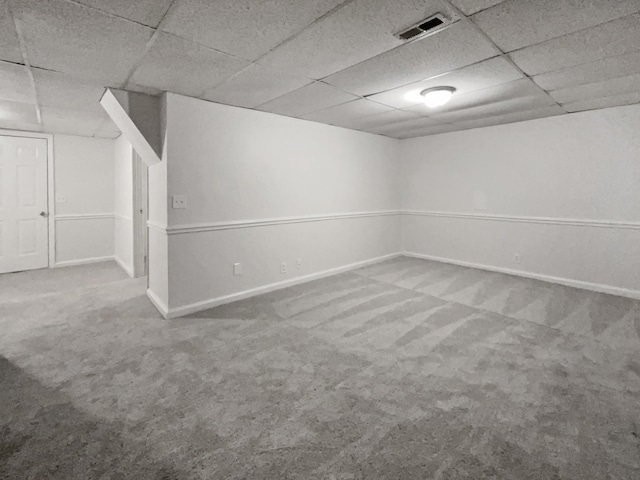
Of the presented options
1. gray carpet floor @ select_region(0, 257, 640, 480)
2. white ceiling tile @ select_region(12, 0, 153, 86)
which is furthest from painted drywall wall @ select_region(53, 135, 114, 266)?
white ceiling tile @ select_region(12, 0, 153, 86)

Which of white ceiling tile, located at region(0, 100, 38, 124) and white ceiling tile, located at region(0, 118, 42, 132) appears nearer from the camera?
white ceiling tile, located at region(0, 100, 38, 124)

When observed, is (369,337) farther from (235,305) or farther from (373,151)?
(373,151)

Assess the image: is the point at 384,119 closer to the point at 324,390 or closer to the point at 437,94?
the point at 437,94

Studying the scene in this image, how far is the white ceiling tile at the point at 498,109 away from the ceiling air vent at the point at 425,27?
2090mm

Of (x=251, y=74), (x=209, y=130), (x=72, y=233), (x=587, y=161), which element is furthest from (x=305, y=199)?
(x=72, y=233)

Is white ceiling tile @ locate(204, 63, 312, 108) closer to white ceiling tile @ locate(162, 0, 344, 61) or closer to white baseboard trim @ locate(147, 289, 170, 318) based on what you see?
white ceiling tile @ locate(162, 0, 344, 61)

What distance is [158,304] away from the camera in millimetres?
3506

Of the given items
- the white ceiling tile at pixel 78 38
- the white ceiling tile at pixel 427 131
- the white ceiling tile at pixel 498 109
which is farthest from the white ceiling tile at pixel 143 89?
the white ceiling tile at pixel 427 131

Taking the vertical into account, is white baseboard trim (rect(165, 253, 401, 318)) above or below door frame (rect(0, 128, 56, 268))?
below

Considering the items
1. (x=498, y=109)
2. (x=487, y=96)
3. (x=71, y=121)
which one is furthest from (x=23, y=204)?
(x=498, y=109)

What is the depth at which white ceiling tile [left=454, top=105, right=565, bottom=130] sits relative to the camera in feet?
13.2

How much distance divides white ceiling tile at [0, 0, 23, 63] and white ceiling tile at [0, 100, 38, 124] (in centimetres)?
163

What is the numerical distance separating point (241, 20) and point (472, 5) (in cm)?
127

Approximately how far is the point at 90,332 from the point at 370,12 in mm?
3367
